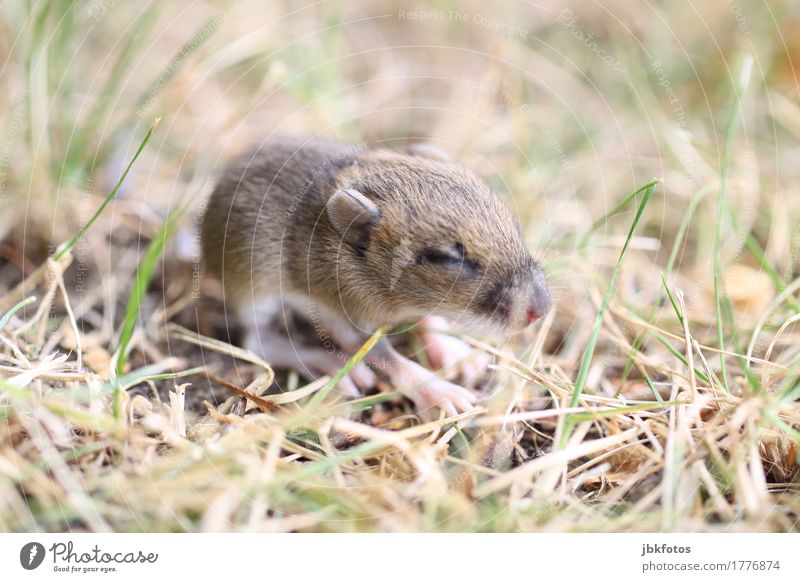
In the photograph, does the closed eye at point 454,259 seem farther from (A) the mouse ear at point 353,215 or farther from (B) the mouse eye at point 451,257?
(A) the mouse ear at point 353,215

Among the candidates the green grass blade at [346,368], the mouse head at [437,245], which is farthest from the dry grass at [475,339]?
the mouse head at [437,245]

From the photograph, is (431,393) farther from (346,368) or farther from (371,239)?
(371,239)

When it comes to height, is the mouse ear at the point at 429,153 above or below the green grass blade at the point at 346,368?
above

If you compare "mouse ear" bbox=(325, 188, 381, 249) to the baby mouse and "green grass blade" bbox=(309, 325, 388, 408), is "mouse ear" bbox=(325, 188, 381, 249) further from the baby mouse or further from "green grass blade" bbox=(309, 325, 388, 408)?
"green grass blade" bbox=(309, 325, 388, 408)

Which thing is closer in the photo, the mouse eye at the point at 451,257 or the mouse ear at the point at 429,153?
the mouse eye at the point at 451,257
